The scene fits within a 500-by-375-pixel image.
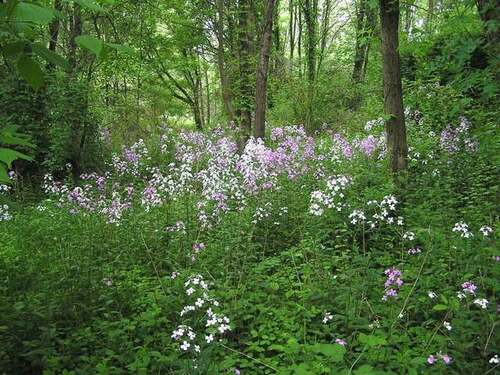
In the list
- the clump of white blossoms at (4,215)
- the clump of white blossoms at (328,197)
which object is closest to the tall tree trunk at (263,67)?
the clump of white blossoms at (328,197)

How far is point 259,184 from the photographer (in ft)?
20.2

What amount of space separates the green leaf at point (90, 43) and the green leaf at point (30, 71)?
0.28 meters

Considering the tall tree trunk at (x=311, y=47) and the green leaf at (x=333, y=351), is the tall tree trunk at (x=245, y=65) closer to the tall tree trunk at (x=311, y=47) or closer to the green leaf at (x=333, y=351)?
the tall tree trunk at (x=311, y=47)

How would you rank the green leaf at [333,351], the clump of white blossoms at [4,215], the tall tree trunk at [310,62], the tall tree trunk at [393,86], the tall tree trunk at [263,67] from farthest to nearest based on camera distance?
the tall tree trunk at [310,62] → the tall tree trunk at [263,67] → the tall tree trunk at [393,86] → the clump of white blossoms at [4,215] → the green leaf at [333,351]

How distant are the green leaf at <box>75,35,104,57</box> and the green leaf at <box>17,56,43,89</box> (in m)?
0.28

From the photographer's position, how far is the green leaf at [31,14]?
1201 millimetres

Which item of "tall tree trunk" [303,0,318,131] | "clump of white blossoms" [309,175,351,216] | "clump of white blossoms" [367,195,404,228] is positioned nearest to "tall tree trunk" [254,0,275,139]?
"clump of white blossoms" [309,175,351,216]

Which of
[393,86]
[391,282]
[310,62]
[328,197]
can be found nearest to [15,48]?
[391,282]

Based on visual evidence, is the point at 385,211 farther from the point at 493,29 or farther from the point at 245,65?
the point at 245,65

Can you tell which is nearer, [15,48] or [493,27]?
[15,48]

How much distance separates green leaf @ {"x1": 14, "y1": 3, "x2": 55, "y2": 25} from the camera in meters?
1.20

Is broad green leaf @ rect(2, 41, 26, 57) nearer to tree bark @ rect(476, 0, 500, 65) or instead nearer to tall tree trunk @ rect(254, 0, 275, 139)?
tree bark @ rect(476, 0, 500, 65)

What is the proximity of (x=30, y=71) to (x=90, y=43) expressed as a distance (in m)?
0.32

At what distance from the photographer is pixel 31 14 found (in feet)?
3.98
